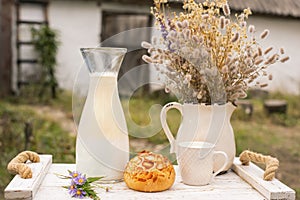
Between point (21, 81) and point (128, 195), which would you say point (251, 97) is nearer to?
point (21, 81)

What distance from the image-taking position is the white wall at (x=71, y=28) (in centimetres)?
605

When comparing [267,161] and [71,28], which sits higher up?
[71,28]

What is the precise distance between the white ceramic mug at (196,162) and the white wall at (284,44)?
5568mm

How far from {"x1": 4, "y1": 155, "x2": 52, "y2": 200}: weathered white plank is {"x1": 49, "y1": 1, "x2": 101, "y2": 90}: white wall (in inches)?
190

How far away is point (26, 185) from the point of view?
118cm

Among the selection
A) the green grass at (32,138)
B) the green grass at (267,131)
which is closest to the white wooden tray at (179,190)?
the green grass at (32,138)


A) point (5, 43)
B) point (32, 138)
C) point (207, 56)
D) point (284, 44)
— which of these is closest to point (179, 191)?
point (207, 56)

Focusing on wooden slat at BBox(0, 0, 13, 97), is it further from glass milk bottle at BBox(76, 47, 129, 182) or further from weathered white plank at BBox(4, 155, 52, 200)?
glass milk bottle at BBox(76, 47, 129, 182)

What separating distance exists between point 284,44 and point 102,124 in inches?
242

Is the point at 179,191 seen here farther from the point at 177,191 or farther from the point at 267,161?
the point at 267,161

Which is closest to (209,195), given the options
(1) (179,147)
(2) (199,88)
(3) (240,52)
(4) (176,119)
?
(1) (179,147)

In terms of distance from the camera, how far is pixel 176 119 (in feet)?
15.3

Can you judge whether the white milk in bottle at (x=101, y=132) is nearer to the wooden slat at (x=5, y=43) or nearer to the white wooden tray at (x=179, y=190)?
the white wooden tray at (x=179, y=190)

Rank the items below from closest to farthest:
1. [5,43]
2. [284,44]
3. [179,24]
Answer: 1. [179,24]
2. [5,43]
3. [284,44]
